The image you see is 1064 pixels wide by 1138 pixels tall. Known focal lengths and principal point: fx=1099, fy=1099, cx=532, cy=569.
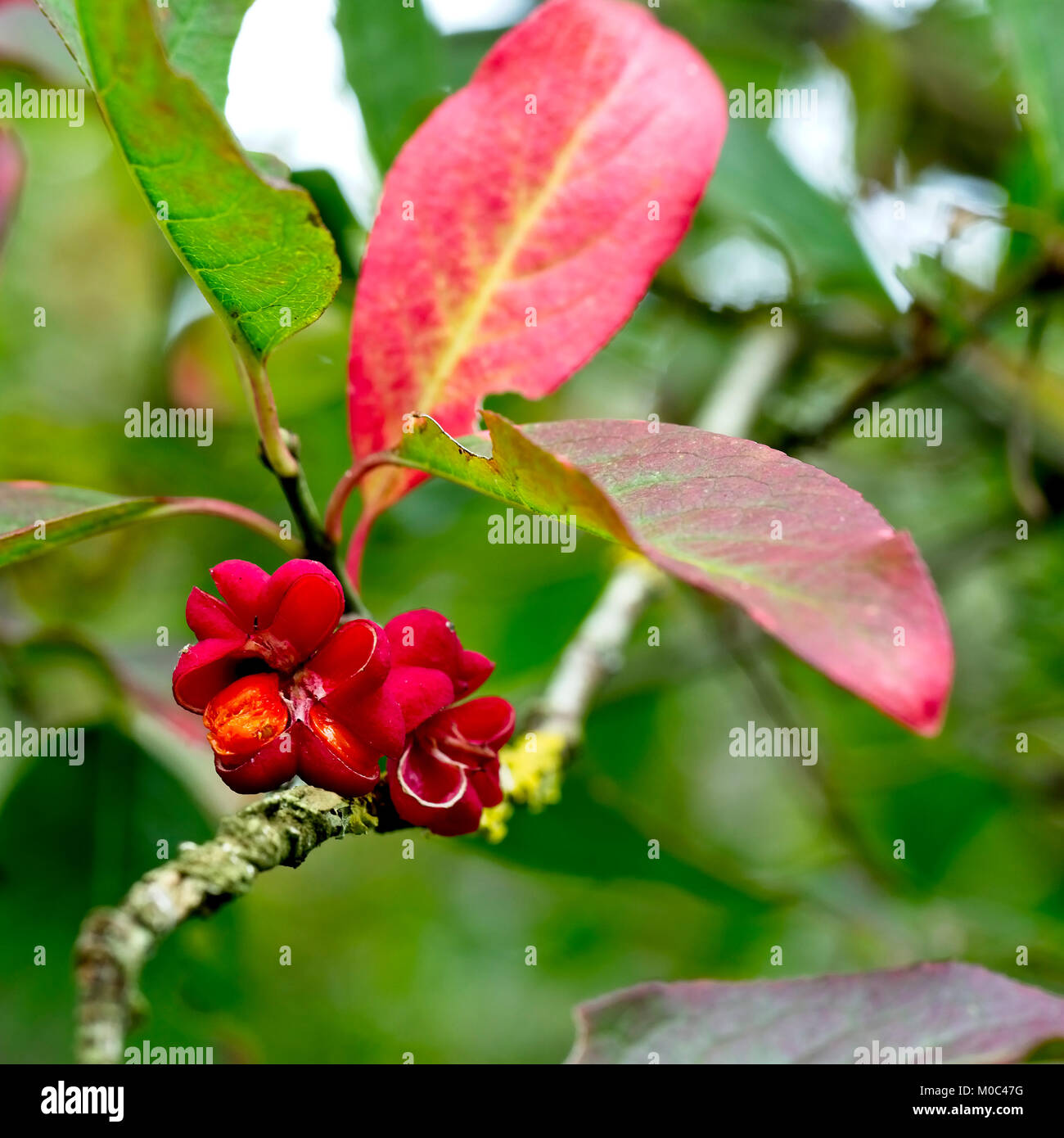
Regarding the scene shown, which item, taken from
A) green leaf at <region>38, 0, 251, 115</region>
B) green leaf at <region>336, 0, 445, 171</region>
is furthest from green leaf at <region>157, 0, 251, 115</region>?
green leaf at <region>336, 0, 445, 171</region>

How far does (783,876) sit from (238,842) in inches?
44.7

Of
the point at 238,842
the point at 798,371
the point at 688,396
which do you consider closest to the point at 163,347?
the point at 688,396

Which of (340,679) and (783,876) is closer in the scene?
(340,679)

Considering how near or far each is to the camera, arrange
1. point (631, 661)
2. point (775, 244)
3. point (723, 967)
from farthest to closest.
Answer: point (631, 661) → point (723, 967) → point (775, 244)

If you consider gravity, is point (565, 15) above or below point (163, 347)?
below

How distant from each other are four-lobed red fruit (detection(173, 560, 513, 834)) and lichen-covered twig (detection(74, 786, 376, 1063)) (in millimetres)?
20

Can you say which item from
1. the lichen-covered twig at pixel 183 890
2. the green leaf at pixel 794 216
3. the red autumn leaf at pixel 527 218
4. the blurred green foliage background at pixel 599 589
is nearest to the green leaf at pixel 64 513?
the red autumn leaf at pixel 527 218

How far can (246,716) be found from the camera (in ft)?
1.80

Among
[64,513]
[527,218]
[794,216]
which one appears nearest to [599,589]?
[794,216]

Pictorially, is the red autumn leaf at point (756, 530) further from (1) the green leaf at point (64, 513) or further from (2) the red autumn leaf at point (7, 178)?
(2) the red autumn leaf at point (7, 178)

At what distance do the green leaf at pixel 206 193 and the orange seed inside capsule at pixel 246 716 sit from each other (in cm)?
20

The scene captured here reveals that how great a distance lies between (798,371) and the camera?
166cm

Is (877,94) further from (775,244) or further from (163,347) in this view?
(163,347)

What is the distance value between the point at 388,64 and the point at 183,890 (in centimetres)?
102
